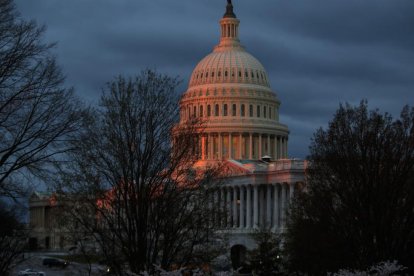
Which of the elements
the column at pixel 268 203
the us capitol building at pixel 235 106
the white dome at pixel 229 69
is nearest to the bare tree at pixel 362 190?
the column at pixel 268 203

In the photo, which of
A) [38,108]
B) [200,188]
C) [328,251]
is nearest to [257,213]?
[328,251]

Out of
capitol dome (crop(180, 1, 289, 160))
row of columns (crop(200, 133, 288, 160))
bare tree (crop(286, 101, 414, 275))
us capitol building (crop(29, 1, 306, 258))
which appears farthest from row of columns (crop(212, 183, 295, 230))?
bare tree (crop(286, 101, 414, 275))

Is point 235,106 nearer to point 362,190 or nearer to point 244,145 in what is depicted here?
point 244,145

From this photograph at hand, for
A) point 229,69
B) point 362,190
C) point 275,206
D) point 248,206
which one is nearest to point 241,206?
point 248,206

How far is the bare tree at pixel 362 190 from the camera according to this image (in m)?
45.0

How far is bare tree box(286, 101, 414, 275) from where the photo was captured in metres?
45.0

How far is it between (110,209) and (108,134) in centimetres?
411

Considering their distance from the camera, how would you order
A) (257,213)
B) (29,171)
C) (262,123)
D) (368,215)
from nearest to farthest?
(29,171) < (368,215) < (257,213) < (262,123)

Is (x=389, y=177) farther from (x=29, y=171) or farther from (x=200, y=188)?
(x=29, y=171)

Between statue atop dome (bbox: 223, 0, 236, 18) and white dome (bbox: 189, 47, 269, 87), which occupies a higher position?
statue atop dome (bbox: 223, 0, 236, 18)

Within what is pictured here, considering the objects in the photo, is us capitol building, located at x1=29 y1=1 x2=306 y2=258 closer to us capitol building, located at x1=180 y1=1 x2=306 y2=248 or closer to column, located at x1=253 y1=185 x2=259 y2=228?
us capitol building, located at x1=180 y1=1 x2=306 y2=248

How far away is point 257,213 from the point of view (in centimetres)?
13962

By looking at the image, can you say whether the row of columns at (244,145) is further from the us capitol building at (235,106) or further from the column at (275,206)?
the column at (275,206)

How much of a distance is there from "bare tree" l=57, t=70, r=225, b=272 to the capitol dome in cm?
12572
